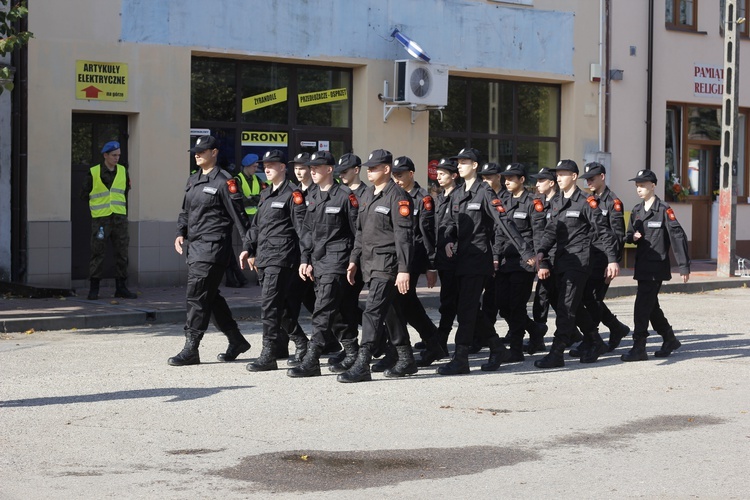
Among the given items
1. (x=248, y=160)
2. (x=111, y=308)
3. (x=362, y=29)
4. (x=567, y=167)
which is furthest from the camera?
(x=362, y=29)

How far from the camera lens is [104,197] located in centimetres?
1582

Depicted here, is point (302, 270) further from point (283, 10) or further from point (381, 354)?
point (283, 10)

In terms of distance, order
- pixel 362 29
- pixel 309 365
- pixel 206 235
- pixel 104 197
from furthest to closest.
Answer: pixel 362 29 → pixel 104 197 → pixel 206 235 → pixel 309 365

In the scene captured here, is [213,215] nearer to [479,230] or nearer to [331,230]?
[331,230]

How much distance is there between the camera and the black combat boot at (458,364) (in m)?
10.5

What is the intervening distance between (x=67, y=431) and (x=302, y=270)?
10.0ft

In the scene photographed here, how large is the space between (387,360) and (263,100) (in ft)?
29.6

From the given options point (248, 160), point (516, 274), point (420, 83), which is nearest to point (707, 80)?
point (420, 83)

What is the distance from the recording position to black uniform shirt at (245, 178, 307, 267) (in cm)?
1055

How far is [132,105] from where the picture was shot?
1728 cm

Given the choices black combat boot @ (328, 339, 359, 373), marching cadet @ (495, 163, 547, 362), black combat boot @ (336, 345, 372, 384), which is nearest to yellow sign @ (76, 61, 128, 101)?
marching cadet @ (495, 163, 547, 362)

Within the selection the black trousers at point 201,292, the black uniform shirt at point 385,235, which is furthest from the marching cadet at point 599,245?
the black trousers at point 201,292

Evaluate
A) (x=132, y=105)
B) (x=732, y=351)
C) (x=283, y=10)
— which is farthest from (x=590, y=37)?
(x=732, y=351)

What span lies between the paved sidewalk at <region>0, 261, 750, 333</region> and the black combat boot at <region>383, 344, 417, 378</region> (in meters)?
4.75
